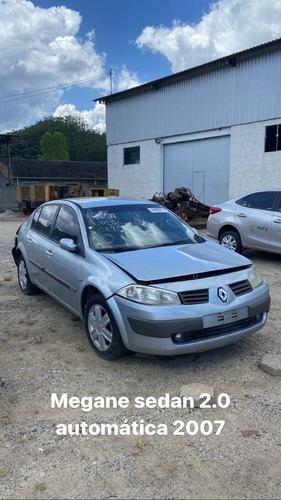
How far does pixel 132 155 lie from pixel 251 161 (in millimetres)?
8870

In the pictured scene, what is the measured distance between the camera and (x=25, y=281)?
19.7 ft

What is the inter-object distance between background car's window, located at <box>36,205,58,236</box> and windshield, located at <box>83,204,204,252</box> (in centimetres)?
79

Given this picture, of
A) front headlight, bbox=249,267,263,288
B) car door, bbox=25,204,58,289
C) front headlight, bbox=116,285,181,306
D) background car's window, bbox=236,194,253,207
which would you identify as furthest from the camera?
background car's window, bbox=236,194,253,207

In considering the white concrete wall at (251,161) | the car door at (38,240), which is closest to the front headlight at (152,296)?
the car door at (38,240)

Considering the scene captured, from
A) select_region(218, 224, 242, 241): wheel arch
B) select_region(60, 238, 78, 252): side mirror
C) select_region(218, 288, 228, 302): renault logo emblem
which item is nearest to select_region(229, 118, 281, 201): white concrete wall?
select_region(218, 224, 242, 241): wheel arch

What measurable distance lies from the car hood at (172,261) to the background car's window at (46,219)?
1.61 meters

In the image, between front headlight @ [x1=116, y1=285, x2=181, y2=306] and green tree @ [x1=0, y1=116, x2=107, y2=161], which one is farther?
green tree @ [x1=0, y1=116, x2=107, y2=161]

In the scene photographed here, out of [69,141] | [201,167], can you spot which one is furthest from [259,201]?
[69,141]

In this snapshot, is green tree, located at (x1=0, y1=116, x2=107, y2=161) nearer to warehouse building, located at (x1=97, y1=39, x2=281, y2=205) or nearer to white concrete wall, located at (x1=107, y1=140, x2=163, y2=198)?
white concrete wall, located at (x1=107, y1=140, x2=163, y2=198)

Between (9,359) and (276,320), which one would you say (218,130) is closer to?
(276,320)

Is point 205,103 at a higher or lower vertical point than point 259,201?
higher

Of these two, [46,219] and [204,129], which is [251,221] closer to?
[46,219]

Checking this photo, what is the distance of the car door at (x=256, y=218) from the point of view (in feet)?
25.5

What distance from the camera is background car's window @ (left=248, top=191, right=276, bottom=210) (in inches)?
307
